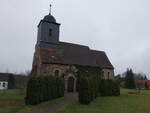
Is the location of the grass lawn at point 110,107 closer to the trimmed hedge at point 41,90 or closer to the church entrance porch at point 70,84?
the trimmed hedge at point 41,90

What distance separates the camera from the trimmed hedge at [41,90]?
54.9 ft

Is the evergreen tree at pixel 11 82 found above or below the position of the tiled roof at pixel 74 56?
below

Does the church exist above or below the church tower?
below

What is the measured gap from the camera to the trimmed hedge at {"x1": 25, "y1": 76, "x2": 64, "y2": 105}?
54.9 ft

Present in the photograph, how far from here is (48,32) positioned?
1192 inches

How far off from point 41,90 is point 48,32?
583 inches

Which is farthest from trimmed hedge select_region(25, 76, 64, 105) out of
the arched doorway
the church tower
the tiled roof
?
the church tower

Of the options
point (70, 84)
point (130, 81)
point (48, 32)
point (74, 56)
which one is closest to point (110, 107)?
point (70, 84)

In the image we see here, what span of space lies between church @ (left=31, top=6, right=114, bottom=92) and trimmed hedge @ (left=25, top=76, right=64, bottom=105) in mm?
5910

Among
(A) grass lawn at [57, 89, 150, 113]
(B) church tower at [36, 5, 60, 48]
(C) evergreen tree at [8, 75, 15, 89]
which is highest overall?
(B) church tower at [36, 5, 60, 48]

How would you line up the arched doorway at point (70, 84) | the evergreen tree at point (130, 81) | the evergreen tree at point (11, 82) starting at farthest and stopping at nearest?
the evergreen tree at point (130, 81) < the evergreen tree at point (11, 82) < the arched doorway at point (70, 84)

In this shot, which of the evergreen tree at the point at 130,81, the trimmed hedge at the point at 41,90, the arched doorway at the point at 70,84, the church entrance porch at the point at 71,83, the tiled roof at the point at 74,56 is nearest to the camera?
the trimmed hedge at the point at 41,90

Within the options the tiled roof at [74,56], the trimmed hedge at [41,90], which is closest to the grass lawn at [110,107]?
the trimmed hedge at [41,90]

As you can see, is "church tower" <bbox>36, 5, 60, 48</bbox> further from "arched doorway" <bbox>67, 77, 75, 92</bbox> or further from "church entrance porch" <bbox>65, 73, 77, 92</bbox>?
"arched doorway" <bbox>67, 77, 75, 92</bbox>
